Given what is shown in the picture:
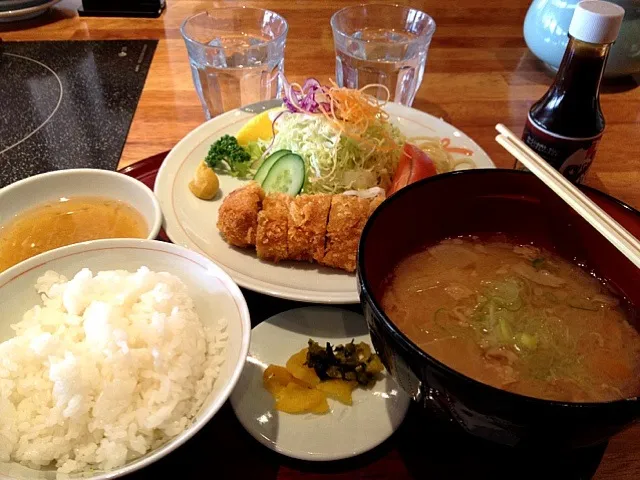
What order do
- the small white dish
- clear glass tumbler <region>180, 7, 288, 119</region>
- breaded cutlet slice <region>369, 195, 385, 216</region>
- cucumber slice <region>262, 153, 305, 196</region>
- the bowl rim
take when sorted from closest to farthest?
the bowl rim → the small white dish → breaded cutlet slice <region>369, 195, 385, 216</region> → cucumber slice <region>262, 153, 305, 196</region> → clear glass tumbler <region>180, 7, 288, 119</region>

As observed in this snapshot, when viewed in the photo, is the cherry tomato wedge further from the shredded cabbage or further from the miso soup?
the miso soup

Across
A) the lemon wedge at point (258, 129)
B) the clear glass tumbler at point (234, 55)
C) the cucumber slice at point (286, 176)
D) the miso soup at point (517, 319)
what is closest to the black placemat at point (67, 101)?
the clear glass tumbler at point (234, 55)

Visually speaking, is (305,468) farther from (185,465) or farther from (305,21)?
(305,21)

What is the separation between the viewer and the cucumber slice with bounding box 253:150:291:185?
1912mm

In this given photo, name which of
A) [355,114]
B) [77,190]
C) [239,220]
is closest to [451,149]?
[355,114]

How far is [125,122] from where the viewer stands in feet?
7.31

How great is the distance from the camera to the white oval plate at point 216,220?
1439 millimetres

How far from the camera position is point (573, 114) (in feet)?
5.16

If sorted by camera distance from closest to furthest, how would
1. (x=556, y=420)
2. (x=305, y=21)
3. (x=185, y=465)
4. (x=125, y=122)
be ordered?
(x=556, y=420) < (x=185, y=465) < (x=125, y=122) < (x=305, y=21)

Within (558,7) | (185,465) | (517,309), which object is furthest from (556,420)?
(558,7)

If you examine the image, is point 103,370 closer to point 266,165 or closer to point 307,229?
point 307,229

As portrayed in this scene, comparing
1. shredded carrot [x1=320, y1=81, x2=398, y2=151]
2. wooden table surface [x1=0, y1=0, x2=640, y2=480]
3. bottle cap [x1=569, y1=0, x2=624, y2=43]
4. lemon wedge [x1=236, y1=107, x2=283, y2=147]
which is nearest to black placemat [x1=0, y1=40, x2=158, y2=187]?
wooden table surface [x1=0, y1=0, x2=640, y2=480]

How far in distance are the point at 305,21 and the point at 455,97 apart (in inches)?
43.0

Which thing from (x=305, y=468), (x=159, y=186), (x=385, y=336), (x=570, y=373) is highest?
(x=385, y=336)
